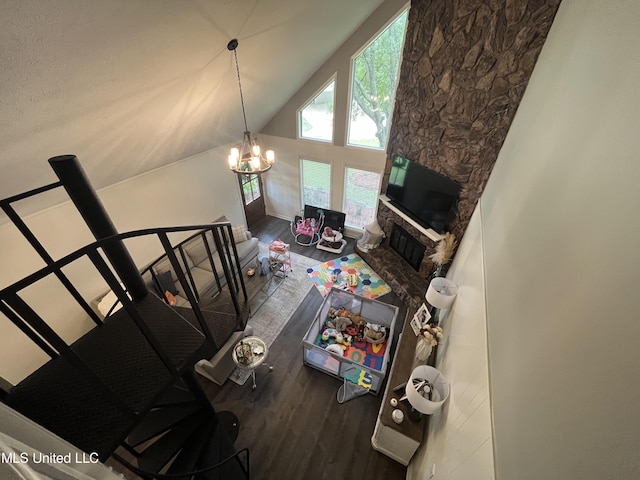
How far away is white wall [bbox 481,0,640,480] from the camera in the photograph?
→ 2.29ft

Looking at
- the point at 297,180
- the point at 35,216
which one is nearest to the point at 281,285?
the point at 297,180

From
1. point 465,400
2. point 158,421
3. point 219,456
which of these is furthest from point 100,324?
point 465,400

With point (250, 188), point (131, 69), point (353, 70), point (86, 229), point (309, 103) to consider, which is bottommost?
point (250, 188)

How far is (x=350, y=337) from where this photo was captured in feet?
13.7

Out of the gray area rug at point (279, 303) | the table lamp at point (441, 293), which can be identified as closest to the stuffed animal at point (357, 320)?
the gray area rug at point (279, 303)

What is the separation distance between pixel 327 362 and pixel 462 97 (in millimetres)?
4096

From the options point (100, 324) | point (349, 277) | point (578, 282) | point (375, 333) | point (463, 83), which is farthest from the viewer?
point (349, 277)

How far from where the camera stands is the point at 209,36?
8.21 ft

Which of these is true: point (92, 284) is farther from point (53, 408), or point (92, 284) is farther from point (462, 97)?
point (462, 97)

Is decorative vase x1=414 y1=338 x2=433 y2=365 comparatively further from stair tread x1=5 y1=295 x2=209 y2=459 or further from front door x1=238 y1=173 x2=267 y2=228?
front door x1=238 y1=173 x2=267 y2=228

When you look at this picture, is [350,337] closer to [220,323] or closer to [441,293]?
[441,293]

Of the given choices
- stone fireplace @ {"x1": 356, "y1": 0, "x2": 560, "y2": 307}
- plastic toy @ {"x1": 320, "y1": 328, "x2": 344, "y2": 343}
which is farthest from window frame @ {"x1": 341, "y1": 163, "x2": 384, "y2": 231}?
plastic toy @ {"x1": 320, "y1": 328, "x2": 344, "y2": 343}

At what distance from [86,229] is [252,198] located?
3.77 metres

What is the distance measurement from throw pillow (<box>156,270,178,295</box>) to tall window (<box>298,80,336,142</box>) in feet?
13.2
